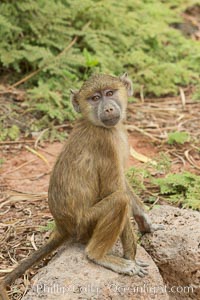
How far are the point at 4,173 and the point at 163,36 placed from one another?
4777mm

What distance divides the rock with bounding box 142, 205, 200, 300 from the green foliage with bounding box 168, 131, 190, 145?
8.29ft

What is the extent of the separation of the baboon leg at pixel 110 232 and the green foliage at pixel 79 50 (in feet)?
13.0

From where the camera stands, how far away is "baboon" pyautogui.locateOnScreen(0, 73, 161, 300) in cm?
508

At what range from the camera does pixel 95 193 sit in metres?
5.26

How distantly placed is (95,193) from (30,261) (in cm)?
76

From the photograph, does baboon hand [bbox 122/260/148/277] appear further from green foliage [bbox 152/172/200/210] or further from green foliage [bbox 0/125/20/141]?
green foliage [bbox 0/125/20/141]

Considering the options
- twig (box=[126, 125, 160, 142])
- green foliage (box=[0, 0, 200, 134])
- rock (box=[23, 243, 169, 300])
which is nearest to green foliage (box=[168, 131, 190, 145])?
twig (box=[126, 125, 160, 142])

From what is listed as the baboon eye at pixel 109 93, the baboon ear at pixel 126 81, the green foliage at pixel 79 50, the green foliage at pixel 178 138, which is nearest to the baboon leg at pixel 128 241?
the baboon eye at pixel 109 93

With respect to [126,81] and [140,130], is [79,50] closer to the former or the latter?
[140,130]

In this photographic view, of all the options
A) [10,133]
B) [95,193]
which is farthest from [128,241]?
[10,133]

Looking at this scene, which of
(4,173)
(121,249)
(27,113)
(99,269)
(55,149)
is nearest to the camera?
(99,269)

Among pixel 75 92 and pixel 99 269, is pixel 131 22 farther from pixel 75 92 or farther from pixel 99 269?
pixel 99 269

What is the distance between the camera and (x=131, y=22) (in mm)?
10992

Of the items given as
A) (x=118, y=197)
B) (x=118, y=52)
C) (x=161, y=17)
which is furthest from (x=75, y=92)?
(x=161, y=17)
